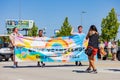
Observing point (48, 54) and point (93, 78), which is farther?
point (48, 54)

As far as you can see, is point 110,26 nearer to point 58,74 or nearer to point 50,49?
point 50,49

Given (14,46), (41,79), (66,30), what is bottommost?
(41,79)

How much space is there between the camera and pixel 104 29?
60.1 metres

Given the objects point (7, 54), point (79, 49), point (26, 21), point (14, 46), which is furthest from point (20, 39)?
point (26, 21)

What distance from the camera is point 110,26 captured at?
198ft

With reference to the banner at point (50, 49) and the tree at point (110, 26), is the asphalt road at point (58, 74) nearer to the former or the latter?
the banner at point (50, 49)

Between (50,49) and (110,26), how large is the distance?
4276cm

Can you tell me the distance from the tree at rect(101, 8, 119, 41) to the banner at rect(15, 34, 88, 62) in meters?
41.2

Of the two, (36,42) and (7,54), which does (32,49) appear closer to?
(36,42)

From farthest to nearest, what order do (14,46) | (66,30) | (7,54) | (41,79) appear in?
(66,30)
(7,54)
(14,46)
(41,79)

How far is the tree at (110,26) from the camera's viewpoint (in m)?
59.7

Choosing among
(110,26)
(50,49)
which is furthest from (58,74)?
(110,26)

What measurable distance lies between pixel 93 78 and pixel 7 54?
15933 millimetres

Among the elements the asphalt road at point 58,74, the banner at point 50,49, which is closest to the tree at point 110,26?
the banner at point 50,49
